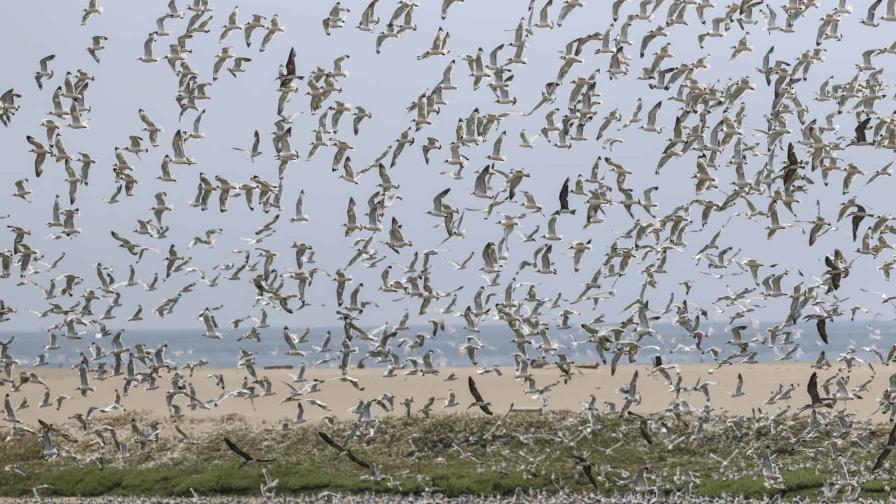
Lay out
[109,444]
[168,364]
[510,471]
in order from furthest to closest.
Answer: [109,444], [168,364], [510,471]

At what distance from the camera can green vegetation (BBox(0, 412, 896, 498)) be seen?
2819cm

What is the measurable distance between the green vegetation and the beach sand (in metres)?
3.16

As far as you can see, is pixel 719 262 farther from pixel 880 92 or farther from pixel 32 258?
pixel 32 258

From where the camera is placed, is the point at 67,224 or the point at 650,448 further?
the point at 67,224

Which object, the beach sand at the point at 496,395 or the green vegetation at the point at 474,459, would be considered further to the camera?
the beach sand at the point at 496,395

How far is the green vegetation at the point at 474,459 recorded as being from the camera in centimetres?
2819

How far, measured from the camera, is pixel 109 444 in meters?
34.9

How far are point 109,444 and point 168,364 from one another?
502 centimetres

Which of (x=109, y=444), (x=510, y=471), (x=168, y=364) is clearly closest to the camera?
(x=510, y=471)

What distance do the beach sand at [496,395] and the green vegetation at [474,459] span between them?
124 inches

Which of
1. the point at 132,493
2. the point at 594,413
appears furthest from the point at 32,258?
the point at 594,413

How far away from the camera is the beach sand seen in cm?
3945

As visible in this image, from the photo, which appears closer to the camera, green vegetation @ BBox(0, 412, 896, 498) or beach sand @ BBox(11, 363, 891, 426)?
green vegetation @ BBox(0, 412, 896, 498)

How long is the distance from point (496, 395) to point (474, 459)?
14.9 meters
